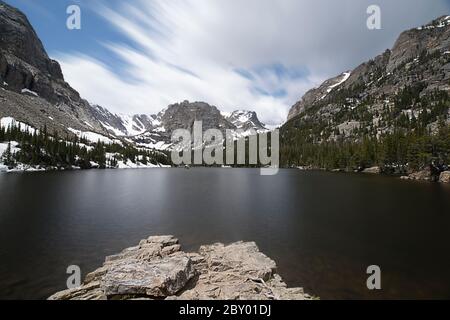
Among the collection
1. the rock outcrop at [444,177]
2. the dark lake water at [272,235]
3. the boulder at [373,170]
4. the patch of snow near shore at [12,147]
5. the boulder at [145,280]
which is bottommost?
the dark lake water at [272,235]

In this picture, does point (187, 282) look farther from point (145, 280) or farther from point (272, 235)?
point (272, 235)

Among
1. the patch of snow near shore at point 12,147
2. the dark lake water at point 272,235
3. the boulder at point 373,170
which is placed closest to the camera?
the dark lake water at point 272,235

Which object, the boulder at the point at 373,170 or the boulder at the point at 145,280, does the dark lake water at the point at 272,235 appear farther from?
the boulder at the point at 373,170

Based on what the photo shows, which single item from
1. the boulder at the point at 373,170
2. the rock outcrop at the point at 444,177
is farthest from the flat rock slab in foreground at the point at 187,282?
the boulder at the point at 373,170

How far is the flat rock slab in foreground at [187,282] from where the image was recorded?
13492mm

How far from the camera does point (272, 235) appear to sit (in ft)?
96.9

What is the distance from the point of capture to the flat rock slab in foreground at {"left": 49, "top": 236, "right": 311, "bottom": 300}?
44.3 feet

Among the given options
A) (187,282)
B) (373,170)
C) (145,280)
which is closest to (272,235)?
(187,282)

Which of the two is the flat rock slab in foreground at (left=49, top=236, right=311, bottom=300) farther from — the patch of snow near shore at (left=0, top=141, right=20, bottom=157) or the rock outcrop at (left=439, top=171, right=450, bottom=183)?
the patch of snow near shore at (left=0, top=141, right=20, bottom=157)

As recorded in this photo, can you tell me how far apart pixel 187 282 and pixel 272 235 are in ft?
52.5

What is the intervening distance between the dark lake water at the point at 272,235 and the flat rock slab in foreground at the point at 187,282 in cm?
285

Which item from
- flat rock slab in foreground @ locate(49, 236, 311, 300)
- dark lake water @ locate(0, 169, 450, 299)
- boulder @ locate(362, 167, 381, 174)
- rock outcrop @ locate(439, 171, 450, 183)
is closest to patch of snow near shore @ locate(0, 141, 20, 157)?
dark lake water @ locate(0, 169, 450, 299)

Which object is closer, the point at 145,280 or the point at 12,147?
the point at 145,280

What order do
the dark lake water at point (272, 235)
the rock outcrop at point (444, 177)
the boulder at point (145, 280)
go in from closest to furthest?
1. the boulder at point (145, 280)
2. the dark lake water at point (272, 235)
3. the rock outcrop at point (444, 177)
